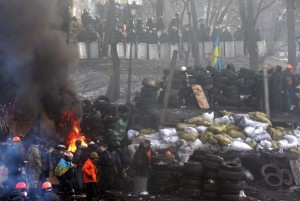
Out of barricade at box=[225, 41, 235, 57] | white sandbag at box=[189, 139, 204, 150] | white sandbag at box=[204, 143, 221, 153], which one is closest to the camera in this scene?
white sandbag at box=[204, 143, 221, 153]

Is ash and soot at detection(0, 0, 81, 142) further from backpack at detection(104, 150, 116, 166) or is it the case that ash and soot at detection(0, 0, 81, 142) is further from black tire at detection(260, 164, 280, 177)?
black tire at detection(260, 164, 280, 177)

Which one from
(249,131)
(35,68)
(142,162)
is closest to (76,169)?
(142,162)

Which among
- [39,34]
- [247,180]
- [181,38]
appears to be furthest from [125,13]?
[247,180]

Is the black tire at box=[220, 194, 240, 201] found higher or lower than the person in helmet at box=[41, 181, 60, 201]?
lower

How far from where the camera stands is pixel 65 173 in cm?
1229

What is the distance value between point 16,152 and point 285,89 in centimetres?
1039

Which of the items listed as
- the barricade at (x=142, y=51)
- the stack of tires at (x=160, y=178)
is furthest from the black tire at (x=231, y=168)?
the barricade at (x=142, y=51)

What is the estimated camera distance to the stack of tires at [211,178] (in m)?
12.8

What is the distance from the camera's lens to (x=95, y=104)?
18.7 m

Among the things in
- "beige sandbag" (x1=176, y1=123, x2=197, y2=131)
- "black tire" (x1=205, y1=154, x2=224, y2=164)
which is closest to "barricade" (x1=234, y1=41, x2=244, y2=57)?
"beige sandbag" (x1=176, y1=123, x2=197, y2=131)

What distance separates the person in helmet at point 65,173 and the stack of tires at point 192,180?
316cm

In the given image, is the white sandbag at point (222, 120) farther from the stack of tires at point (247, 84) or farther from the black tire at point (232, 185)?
the black tire at point (232, 185)

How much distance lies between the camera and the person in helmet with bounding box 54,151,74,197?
12258 millimetres

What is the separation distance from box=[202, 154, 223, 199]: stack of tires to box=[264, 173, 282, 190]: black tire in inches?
93.8
